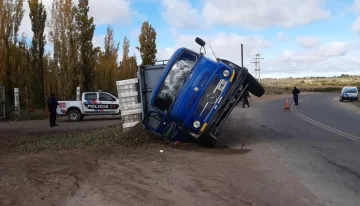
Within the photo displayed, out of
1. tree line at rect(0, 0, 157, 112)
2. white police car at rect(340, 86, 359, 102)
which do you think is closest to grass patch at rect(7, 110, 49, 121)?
tree line at rect(0, 0, 157, 112)

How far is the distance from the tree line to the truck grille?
20.1 metres

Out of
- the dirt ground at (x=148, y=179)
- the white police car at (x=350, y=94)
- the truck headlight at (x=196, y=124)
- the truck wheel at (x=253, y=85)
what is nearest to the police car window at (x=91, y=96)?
the dirt ground at (x=148, y=179)

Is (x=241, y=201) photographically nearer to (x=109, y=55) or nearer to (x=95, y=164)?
(x=95, y=164)

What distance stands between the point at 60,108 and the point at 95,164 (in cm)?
1548

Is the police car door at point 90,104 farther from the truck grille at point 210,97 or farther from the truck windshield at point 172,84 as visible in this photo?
the truck grille at point 210,97

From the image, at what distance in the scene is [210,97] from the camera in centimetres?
1031

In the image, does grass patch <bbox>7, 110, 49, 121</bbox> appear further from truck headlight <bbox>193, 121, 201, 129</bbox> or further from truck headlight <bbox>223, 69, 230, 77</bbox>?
truck headlight <bbox>223, 69, 230, 77</bbox>

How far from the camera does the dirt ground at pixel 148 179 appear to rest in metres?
5.89

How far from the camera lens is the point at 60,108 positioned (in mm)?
23109

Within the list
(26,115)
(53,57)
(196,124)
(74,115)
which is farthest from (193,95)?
(53,57)

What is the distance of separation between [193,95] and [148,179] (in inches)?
141

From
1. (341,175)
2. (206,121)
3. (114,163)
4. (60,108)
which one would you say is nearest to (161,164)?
(114,163)

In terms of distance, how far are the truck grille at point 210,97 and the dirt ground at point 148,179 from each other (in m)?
1.09

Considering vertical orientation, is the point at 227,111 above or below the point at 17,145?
above
